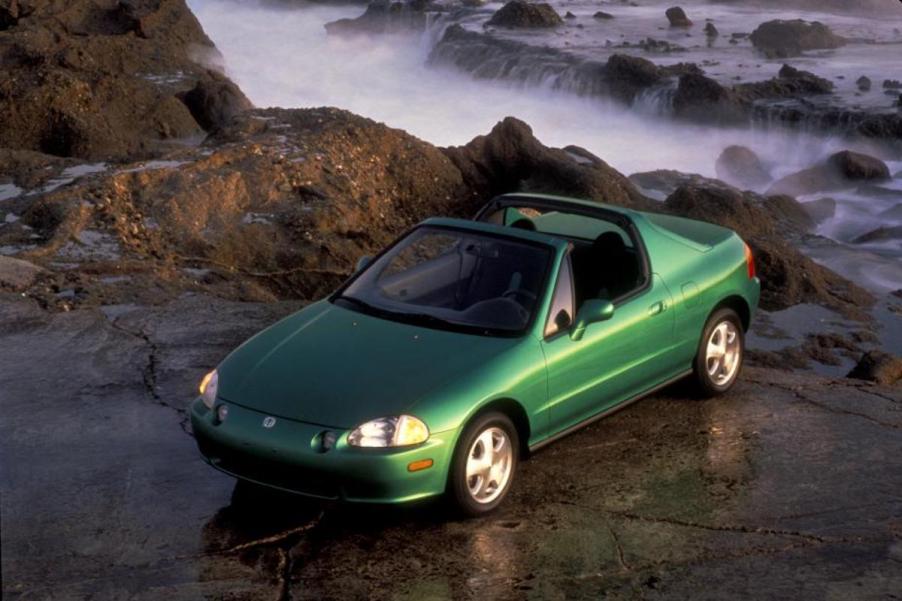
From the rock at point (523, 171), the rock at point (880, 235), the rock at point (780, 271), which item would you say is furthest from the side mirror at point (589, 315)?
the rock at point (880, 235)

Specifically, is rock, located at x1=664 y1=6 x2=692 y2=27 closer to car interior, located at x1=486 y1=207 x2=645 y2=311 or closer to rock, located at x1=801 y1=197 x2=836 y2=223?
rock, located at x1=801 y1=197 x2=836 y2=223

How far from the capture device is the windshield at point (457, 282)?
6.79 metres

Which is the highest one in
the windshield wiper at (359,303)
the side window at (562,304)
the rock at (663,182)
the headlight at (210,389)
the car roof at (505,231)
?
the car roof at (505,231)

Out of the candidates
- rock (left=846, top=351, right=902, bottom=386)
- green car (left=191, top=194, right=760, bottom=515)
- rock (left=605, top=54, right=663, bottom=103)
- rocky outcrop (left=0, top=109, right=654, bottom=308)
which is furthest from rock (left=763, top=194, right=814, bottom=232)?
rock (left=605, top=54, right=663, bottom=103)

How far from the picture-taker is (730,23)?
44719 millimetres

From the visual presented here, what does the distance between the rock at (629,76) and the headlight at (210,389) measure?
88.9ft

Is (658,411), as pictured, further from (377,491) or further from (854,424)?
(377,491)

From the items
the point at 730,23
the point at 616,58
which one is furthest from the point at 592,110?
the point at 730,23

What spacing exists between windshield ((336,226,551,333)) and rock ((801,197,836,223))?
46.1 ft

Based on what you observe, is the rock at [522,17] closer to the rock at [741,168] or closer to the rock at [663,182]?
the rock at [741,168]

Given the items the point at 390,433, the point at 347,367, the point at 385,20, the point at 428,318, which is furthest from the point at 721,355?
the point at 385,20

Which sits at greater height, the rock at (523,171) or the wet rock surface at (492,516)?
the wet rock surface at (492,516)

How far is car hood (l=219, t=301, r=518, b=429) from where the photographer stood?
6.07 m

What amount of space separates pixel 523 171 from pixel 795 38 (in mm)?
24922
